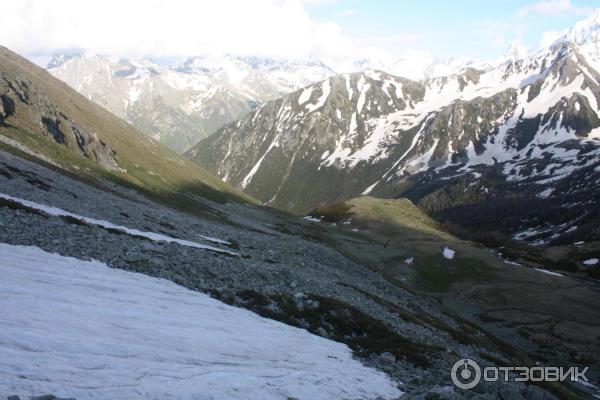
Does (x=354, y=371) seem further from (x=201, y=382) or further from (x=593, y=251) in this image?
(x=593, y=251)

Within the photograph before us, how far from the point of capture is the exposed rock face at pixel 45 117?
98919mm

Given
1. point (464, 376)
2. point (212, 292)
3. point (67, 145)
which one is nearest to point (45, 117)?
point (67, 145)

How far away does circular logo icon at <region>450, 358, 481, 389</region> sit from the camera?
2596cm

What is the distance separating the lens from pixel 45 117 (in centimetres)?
10700

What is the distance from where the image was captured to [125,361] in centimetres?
1608

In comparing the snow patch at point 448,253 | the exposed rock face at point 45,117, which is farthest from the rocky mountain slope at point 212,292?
the exposed rock face at point 45,117

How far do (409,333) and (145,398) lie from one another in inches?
1256

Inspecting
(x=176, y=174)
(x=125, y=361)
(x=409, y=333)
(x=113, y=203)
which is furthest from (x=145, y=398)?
(x=176, y=174)

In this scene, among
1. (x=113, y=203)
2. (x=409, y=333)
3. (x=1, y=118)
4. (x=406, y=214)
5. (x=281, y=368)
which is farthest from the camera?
(x=406, y=214)

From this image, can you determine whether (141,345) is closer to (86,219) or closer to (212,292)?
(212,292)

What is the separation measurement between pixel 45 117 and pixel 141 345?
106042 mm

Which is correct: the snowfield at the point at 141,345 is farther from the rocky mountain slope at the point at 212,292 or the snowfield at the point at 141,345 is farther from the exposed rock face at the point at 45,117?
the exposed rock face at the point at 45,117

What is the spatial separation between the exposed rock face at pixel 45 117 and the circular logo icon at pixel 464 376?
313ft

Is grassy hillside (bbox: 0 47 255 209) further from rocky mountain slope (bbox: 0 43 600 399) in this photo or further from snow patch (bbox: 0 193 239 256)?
snow patch (bbox: 0 193 239 256)
